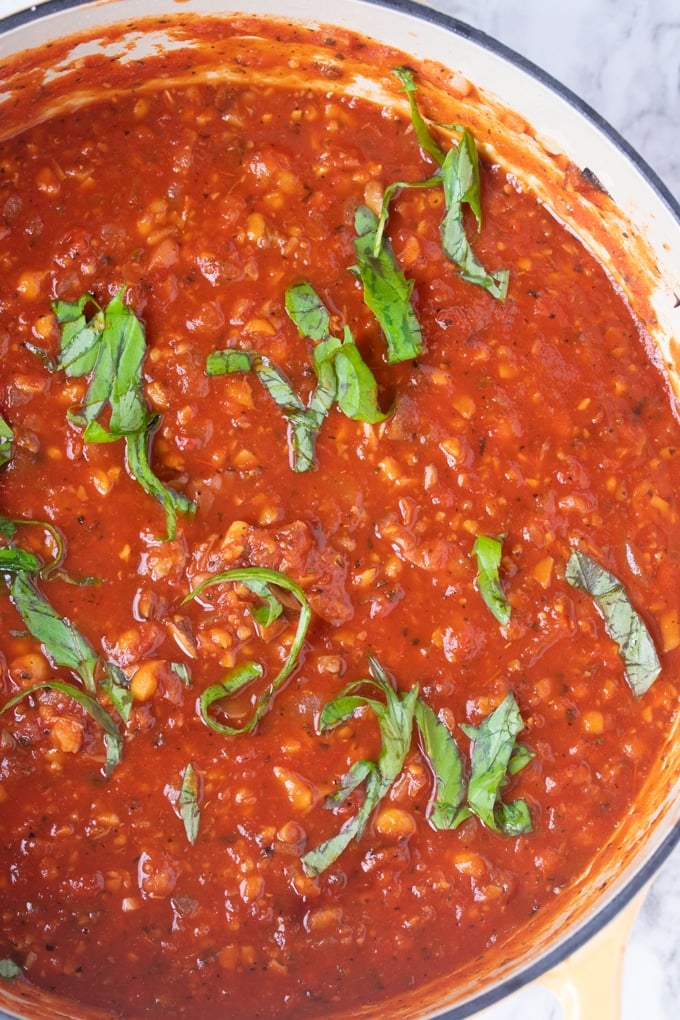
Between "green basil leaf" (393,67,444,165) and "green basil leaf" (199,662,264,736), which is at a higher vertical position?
"green basil leaf" (393,67,444,165)

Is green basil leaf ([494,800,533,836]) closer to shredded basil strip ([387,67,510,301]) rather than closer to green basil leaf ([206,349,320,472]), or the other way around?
green basil leaf ([206,349,320,472])

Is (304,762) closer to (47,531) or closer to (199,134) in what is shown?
(47,531)

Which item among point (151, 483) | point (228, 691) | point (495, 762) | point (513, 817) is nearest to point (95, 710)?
point (228, 691)

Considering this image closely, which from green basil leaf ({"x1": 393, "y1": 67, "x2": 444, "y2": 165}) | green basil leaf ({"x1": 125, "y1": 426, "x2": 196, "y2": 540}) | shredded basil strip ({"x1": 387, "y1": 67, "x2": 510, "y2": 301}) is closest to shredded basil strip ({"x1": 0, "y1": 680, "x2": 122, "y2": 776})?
green basil leaf ({"x1": 125, "y1": 426, "x2": 196, "y2": 540})

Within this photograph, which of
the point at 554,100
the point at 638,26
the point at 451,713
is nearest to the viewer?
the point at 554,100

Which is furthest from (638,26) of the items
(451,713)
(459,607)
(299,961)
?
(299,961)

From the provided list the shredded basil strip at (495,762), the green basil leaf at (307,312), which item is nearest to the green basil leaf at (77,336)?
the green basil leaf at (307,312)

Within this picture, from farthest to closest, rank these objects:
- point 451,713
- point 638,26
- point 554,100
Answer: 1. point 638,26
2. point 451,713
3. point 554,100
